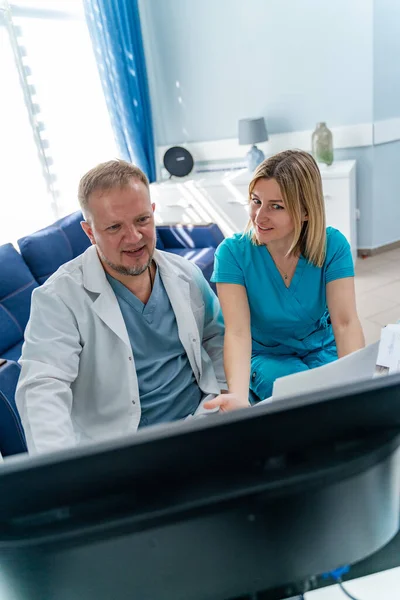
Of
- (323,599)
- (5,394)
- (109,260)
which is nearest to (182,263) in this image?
(109,260)

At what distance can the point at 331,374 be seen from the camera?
71cm

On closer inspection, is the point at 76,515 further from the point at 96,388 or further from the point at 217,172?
the point at 217,172

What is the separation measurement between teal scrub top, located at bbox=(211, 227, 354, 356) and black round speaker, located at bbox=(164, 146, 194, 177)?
3.05 m

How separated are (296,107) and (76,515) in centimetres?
403

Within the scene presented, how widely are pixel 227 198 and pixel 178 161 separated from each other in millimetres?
729

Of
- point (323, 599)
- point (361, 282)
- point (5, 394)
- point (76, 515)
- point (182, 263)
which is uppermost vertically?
point (76, 515)

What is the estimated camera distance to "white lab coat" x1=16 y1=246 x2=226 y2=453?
1149 millimetres

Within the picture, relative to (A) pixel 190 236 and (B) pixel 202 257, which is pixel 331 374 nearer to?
(B) pixel 202 257

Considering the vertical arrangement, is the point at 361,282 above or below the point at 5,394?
below

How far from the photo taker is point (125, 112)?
4.08 m

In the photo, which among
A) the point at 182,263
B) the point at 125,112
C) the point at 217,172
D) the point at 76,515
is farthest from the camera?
the point at 217,172

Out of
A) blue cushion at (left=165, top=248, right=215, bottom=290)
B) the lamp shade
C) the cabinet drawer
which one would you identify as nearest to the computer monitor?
blue cushion at (left=165, top=248, right=215, bottom=290)

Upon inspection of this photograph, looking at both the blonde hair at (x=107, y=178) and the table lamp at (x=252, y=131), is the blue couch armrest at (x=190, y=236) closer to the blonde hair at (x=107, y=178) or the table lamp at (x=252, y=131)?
the table lamp at (x=252, y=131)

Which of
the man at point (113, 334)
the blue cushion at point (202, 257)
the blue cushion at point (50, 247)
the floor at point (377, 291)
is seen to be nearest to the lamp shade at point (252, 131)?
the blue cushion at point (202, 257)
